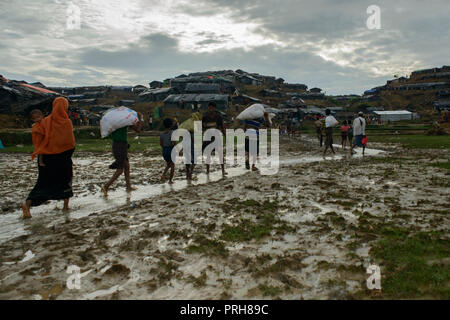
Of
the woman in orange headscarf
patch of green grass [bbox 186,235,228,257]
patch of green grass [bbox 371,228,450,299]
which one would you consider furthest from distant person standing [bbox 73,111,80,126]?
patch of green grass [bbox 371,228,450,299]

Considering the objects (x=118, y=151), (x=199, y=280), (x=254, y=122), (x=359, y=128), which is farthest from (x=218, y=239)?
(x=359, y=128)

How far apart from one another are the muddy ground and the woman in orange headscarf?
38 centimetres

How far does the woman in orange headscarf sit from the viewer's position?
16.8ft

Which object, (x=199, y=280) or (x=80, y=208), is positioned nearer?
(x=199, y=280)

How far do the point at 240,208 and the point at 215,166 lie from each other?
6.13 m

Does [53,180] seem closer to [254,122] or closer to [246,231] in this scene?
[246,231]

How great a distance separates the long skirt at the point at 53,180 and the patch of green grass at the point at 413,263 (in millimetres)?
5153

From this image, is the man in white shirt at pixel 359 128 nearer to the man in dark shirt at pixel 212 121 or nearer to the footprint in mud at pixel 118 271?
the man in dark shirt at pixel 212 121

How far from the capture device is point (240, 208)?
515cm

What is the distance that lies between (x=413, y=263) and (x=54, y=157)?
18.4 ft

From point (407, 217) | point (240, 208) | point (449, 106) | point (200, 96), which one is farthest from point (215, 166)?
point (449, 106)

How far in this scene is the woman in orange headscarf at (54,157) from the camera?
512 cm

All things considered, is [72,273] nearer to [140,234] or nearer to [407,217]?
[140,234]

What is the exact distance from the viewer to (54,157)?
527 centimetres
